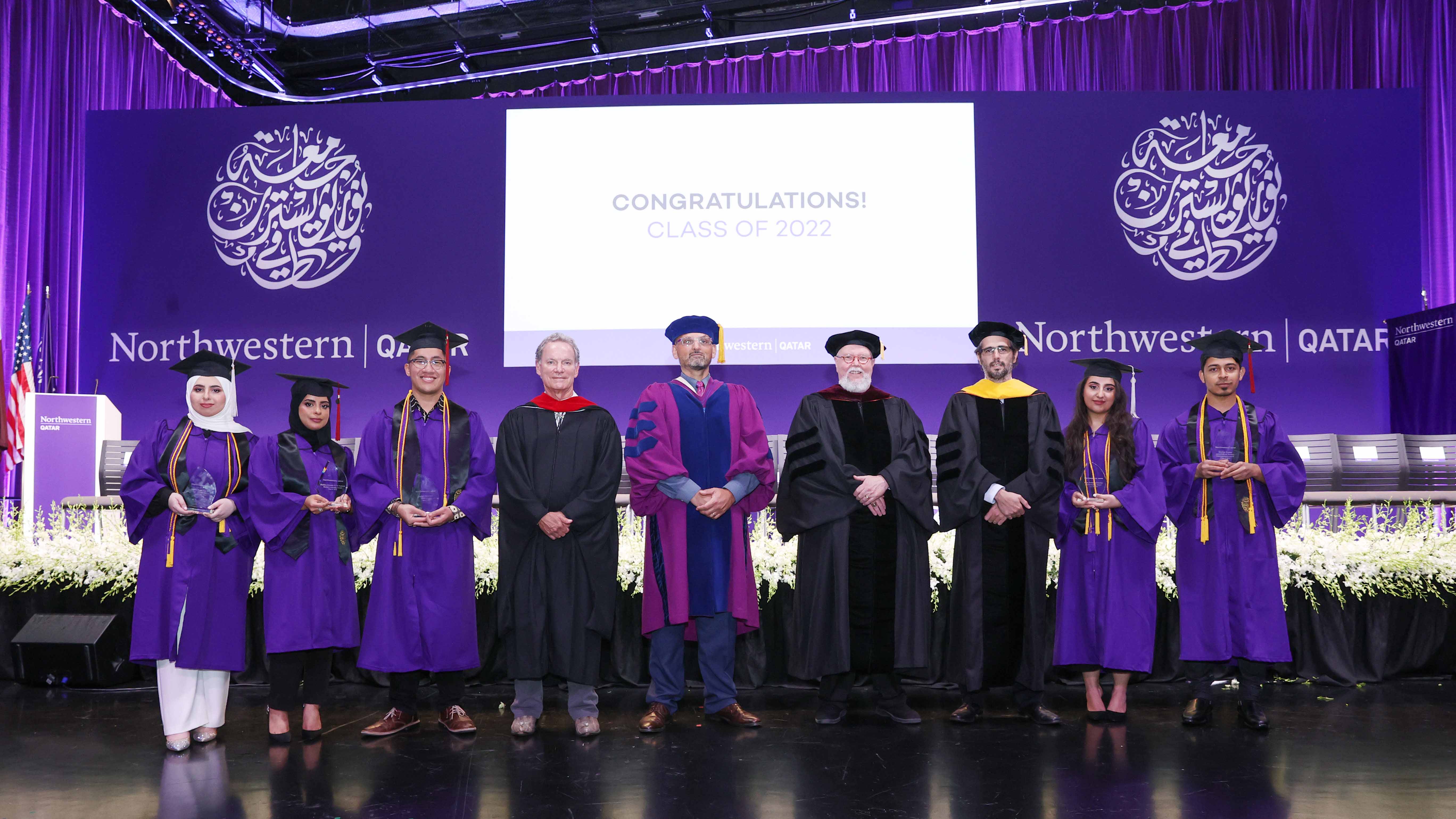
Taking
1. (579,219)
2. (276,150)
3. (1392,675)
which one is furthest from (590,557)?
(276,150)

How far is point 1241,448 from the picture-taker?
3.82m

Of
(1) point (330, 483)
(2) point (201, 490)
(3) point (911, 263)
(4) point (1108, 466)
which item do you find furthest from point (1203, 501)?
(3) point (911, 263)

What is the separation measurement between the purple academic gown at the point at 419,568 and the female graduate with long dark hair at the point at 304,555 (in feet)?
0.34

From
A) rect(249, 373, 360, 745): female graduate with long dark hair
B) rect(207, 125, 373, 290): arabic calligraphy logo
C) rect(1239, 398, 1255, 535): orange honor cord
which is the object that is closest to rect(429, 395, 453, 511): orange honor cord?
rect(249, 373, 360, 745): female graduate with long dark hair

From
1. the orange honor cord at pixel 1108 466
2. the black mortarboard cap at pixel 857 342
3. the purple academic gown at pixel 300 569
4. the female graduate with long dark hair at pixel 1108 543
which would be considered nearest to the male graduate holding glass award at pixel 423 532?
the purple academic gown at pixel 300 569

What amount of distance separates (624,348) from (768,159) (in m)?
1.87

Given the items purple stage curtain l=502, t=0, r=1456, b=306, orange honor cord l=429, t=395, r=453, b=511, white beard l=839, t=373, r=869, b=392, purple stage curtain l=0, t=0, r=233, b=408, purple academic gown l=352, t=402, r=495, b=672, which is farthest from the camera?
purple stage curtain l=502, t=0, r=1456, b=306

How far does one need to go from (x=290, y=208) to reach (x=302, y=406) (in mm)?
4957

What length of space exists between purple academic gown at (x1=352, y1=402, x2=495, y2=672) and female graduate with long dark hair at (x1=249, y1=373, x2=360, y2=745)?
0.34 feet

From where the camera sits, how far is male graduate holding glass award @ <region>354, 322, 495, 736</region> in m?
3.56

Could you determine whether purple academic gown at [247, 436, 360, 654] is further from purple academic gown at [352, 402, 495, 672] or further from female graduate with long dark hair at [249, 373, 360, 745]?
purple academic gown at [352, 402, 495, 672]

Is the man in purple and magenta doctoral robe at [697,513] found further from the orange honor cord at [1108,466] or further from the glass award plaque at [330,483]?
the orange honor cord at [1108,466]

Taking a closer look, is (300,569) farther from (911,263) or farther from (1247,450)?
(911,263)

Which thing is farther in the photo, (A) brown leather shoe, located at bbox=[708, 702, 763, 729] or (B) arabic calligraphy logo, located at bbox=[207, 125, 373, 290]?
(B) arabic calligraphy logo, located at bbox=[207, 125, 373, 290]
